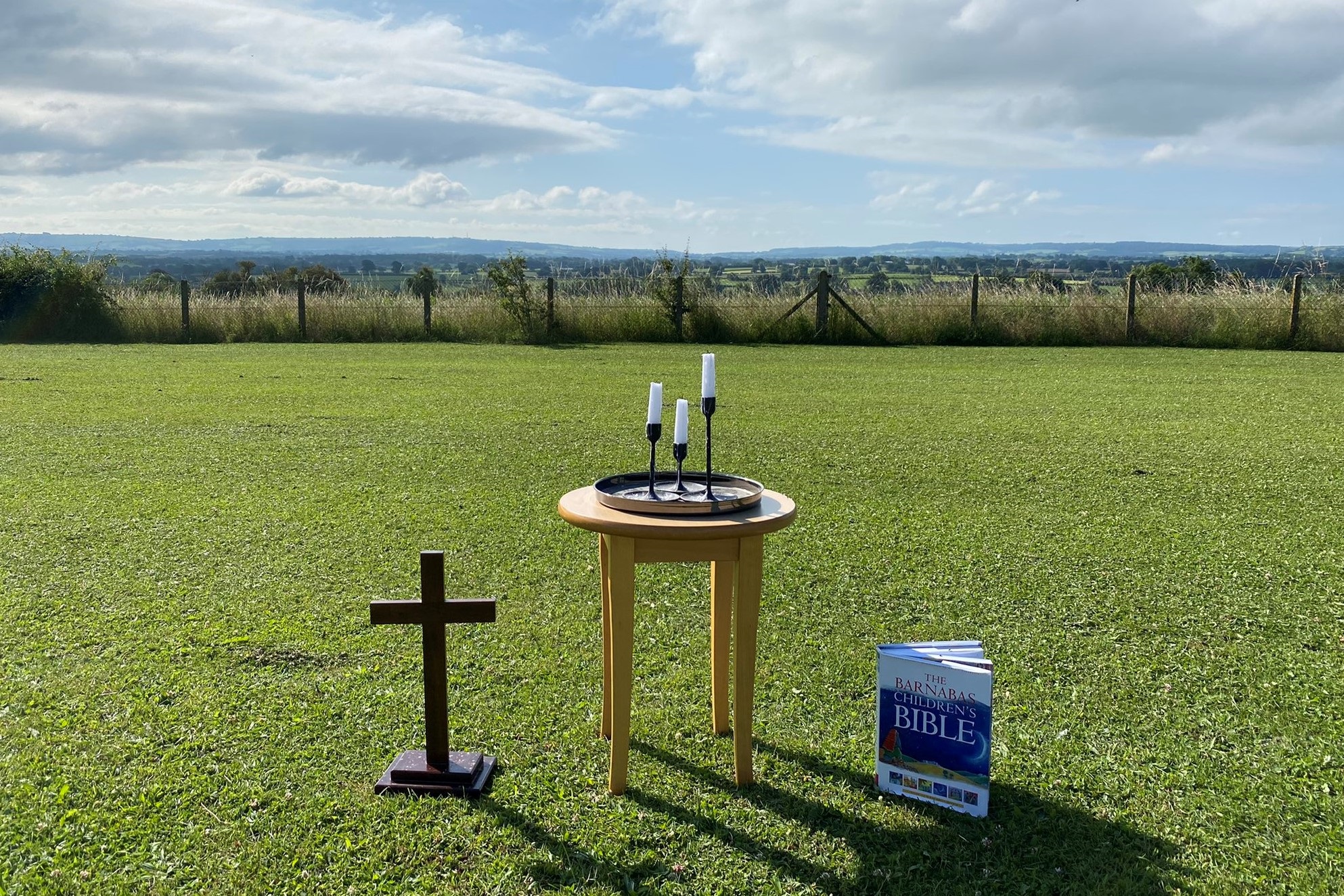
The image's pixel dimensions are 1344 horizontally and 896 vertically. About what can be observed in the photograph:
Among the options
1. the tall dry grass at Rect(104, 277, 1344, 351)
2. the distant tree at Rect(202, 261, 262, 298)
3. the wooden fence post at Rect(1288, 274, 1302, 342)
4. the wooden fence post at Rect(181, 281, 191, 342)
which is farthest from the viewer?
the distant tree at Rect(202, 261, 262, 298)

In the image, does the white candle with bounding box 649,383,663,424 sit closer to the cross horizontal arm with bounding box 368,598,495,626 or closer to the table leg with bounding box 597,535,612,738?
the table leg with bounding box 597,535,612,738

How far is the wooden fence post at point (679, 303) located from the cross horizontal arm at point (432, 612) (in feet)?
58.8

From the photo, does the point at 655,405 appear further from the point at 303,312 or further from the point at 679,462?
the point at 303,312

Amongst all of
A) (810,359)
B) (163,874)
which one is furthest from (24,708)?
(810,359)

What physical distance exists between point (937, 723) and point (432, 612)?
1440 mm

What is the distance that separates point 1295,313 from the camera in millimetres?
18891

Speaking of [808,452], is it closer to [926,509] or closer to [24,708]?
[926,509]

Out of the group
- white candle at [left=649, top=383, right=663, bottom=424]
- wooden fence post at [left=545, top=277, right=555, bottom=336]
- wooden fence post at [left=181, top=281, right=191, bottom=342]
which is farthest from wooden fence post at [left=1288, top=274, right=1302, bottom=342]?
wooden fence post at [left=181, top=281, right=191, bottom=342]

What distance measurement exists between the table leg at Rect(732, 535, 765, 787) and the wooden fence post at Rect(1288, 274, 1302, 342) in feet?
64.1

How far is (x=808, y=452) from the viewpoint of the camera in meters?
8.34

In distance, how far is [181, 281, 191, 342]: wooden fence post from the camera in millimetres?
20328

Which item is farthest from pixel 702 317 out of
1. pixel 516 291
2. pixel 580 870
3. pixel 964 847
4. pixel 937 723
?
pixel 580 870

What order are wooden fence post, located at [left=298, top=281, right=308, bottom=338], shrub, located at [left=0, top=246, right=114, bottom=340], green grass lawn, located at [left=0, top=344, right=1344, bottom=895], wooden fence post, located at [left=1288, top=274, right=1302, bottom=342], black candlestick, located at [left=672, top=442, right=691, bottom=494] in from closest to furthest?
1. green grass lawn, located at [left=0, top=344, right=1344, bottom=895]
2. black candlestick, located at [left=672, top=442, right=691, bottom=494]
3. wooden fence post, located at [left=1288, top=274, right=1302, bottom=342]
4. wooden fence post, located at [left=298, top=281, right=308, bottom=338]
5. shrub, located at [left=0, top=246, right=114, bottom=340]

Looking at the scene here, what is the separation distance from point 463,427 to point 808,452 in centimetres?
321
